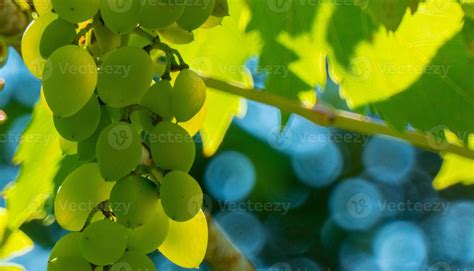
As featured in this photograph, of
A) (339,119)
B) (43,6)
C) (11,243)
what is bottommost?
(11,243)

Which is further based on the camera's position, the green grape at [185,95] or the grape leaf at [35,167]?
the grape leaf at [35,167]

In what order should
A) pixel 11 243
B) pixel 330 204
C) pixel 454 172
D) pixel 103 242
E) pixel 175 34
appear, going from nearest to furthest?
pixel 103 242, pixel 175 34, pixel 11 243, pixel 454 172, pixel 330 204

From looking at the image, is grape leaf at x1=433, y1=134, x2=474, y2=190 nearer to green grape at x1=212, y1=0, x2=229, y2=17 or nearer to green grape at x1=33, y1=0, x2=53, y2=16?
green grape at x1=212, y1=0, x2=229, y2=17

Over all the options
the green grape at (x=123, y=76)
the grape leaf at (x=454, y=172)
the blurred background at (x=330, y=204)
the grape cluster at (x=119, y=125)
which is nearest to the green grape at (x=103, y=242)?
the grape cluster at (x=119, y=125)

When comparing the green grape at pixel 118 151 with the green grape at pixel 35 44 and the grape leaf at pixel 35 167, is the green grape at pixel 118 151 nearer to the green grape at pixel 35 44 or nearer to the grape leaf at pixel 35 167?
the green grape at pixel 35 44

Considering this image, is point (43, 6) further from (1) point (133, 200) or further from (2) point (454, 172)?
(2) point (454, 172)

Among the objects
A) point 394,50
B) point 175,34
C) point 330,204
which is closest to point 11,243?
point 175,34

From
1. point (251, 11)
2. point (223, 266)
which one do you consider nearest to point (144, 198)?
point (223, 266)
